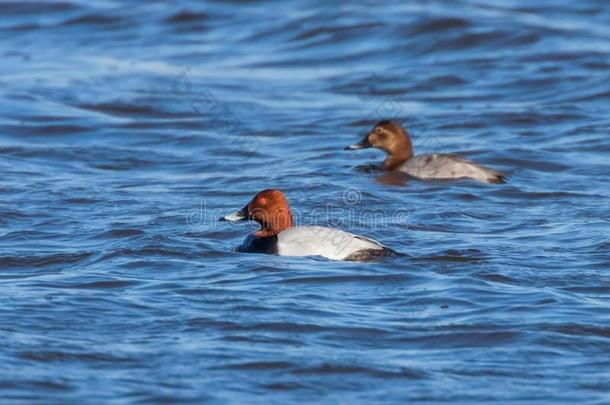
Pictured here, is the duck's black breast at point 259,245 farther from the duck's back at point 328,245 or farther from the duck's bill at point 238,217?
the duck's bill at point 238,217

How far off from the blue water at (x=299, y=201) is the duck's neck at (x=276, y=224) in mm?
573

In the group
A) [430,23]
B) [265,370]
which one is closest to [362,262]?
[265,370]

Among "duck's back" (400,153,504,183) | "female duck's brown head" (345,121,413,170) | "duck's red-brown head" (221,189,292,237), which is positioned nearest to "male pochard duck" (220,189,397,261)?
"duck's red-brown head" (221,189,292,237)

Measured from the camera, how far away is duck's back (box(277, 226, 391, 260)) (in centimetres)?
1035

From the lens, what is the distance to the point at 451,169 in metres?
14.7

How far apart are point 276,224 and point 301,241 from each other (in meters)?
0.54

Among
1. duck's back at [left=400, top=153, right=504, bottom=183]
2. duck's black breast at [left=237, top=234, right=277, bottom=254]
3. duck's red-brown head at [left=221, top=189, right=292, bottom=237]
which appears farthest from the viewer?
duck's back at [left=400, top=153, right=504, bottom=183]

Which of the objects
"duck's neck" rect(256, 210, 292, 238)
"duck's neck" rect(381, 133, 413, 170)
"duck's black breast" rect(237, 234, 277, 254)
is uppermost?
"duck's neck" rect(381, 133, 413, 170)

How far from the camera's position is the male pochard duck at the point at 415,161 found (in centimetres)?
1470

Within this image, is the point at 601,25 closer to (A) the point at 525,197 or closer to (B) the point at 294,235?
(A) the point at 525,197

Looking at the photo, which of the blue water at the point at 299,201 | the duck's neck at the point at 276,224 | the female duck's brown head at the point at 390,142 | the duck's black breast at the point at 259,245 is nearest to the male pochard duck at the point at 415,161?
the female duck's brown head at the point at 390,142

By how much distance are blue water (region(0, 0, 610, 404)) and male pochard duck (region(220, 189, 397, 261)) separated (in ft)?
0.53

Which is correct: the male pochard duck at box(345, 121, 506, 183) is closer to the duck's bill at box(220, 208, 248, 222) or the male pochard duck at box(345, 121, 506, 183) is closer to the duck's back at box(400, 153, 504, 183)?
the duck's back at box(400, 153, 504, 183)

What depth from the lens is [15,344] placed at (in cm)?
796
